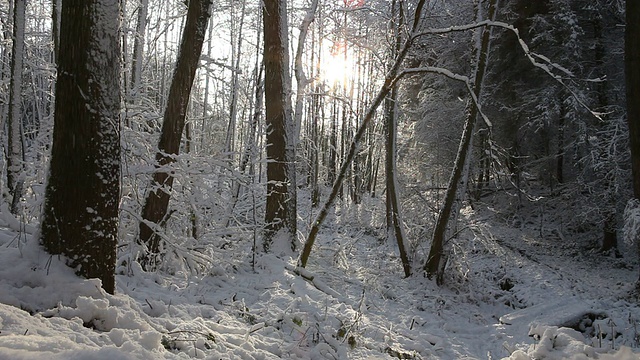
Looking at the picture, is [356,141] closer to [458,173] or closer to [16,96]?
[458,173]

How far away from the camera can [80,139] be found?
10.1ft

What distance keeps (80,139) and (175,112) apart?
9.39ft

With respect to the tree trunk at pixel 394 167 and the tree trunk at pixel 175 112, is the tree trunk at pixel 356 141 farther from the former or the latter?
the tree trunk at pixel 394 167

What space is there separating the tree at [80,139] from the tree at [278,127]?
190 inches

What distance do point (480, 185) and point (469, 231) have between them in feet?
29.7

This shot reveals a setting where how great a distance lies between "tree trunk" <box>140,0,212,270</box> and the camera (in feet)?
18.9

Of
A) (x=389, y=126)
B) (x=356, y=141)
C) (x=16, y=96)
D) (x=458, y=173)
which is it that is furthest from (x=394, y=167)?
(x=16, y=96)

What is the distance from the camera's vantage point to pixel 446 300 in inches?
344

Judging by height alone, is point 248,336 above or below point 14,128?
below

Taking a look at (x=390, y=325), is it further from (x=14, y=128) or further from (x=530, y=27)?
(x=530, y=27)

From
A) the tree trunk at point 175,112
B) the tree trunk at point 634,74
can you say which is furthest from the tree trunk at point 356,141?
the tree trunk at point 634,74

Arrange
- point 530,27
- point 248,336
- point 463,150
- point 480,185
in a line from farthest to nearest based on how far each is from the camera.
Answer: point 480,185 → point 530,27 → point 463,150 → point 248,336

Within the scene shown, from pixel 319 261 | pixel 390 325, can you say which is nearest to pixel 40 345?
pixel 390 325

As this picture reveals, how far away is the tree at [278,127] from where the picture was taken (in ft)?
26.1
